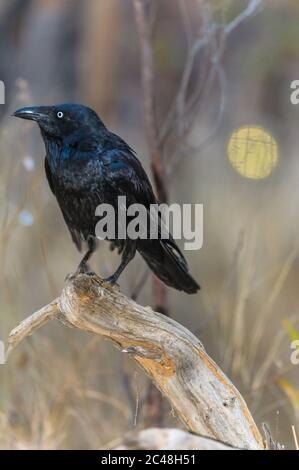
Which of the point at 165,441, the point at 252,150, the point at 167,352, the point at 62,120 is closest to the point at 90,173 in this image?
the point at 62,120

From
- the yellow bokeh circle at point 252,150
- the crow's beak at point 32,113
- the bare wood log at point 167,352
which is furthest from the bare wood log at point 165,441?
the yellow bokeh circle at point 252,150

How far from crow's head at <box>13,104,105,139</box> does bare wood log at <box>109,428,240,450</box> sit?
1565 mm

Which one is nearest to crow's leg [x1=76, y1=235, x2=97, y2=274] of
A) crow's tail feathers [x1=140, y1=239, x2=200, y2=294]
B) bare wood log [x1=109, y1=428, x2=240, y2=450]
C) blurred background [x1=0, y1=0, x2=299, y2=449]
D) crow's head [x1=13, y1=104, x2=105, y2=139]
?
crow's tail feathers [x1=140, y1=239, x2=200, y2=294]

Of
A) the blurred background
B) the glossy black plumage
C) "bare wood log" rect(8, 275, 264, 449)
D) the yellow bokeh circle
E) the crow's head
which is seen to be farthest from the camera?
the blurred background

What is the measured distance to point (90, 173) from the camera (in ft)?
10.9

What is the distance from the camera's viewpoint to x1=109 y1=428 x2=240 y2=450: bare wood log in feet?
7.40

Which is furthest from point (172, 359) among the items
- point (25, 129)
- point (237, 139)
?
point (25, 129)

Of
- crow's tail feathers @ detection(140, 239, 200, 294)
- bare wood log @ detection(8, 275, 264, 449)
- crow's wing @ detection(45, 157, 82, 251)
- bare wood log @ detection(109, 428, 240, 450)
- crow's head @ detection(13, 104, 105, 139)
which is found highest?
crow's head @ detection(13, 104, 105, 139)

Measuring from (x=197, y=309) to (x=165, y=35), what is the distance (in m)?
4.76

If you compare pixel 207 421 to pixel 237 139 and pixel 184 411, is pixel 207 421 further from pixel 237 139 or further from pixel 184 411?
pixel 237 139

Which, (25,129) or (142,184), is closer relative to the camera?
(142,184)

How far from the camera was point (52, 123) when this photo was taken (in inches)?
136

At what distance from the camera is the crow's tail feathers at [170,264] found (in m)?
3.55

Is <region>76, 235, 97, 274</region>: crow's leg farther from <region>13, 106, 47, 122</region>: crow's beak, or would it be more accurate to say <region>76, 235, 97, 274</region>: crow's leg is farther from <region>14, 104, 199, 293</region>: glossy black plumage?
<region>13, 106, 47, 122</region>: crow's beak
